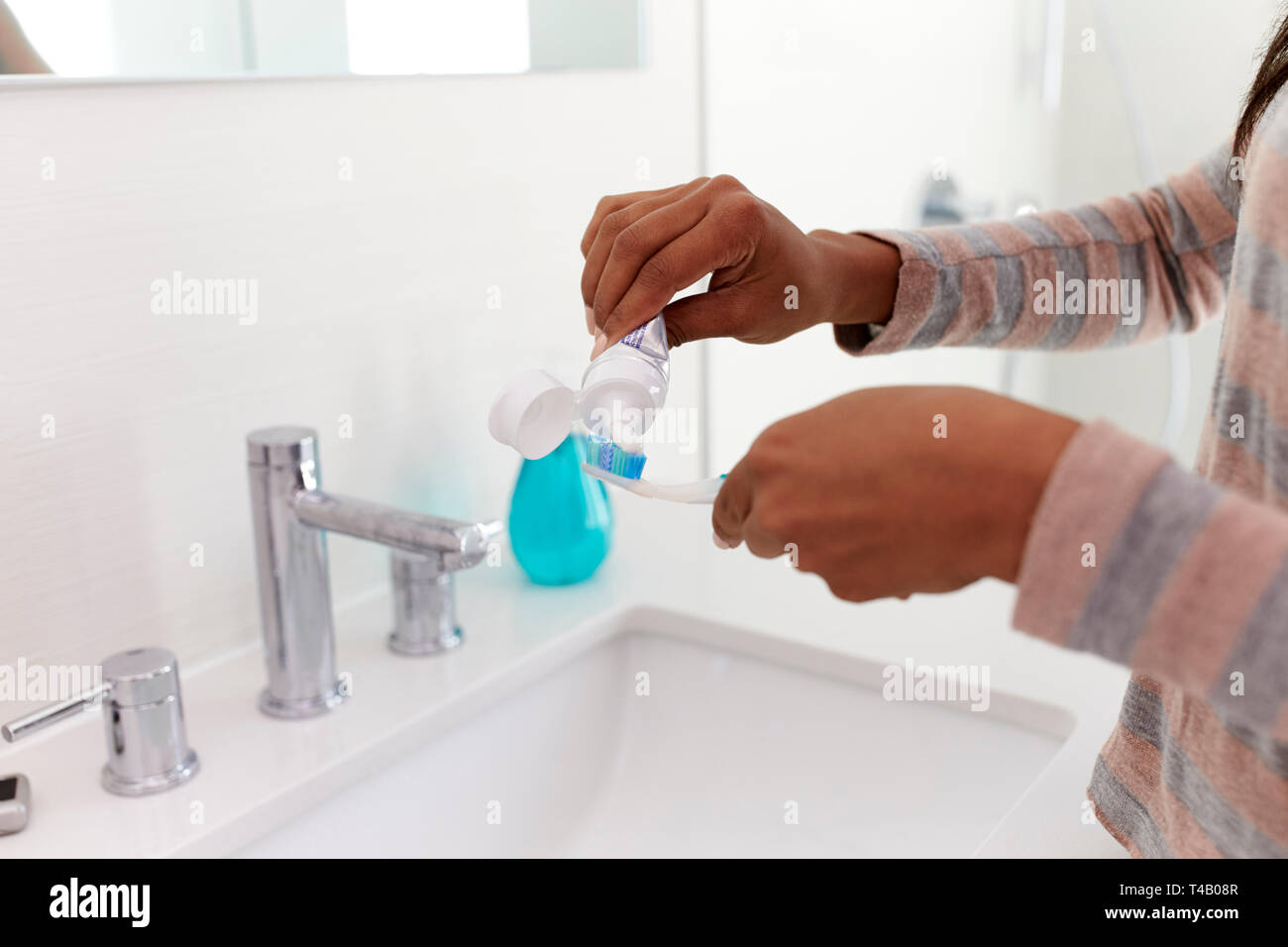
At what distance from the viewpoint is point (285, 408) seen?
72 centimetres

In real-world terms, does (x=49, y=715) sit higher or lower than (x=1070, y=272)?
lower

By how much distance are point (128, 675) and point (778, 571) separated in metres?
0.47

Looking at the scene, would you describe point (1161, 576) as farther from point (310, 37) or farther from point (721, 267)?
point (310, 37)

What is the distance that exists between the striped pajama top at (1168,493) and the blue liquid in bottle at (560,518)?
26cm

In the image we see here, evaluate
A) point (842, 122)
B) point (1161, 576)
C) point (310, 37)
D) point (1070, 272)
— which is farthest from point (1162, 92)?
point (1161, 576)

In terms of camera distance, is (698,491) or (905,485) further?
(698,491)

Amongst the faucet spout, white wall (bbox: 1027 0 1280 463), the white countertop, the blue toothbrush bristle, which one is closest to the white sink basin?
the white countertop

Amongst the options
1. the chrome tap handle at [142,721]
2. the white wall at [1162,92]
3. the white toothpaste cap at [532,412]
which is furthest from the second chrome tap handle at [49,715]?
the white wall at [1162,92]

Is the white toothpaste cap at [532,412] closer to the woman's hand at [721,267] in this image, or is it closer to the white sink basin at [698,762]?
the woman's hand at [721,267]

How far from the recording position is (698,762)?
80 centimetres

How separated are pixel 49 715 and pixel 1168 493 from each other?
0.49 meters

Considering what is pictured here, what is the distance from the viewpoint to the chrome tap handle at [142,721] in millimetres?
582

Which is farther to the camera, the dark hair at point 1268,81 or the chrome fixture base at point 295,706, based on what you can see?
the chrome fixture base at point 295,706

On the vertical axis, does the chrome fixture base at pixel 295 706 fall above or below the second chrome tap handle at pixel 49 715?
below
